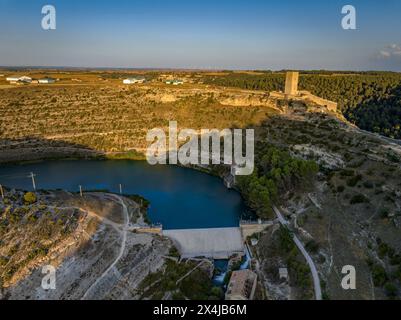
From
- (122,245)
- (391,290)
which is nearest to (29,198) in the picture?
(122,245)

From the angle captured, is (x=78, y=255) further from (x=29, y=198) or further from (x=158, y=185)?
(x=158, y=185)

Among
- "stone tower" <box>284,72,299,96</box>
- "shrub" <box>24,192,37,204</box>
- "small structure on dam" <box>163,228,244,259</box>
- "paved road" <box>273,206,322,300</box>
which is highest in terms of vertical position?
"stone tower" <box>284,72,299,96</box>

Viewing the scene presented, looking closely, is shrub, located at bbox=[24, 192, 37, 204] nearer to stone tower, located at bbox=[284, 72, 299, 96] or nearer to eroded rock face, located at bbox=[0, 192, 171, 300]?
eroded rock face, located at bbox=[0, 192, 171, 300]

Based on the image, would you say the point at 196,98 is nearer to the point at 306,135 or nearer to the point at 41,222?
the point at 306,135

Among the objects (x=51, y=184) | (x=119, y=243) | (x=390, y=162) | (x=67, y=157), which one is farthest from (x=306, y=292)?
(x=67, y=157)

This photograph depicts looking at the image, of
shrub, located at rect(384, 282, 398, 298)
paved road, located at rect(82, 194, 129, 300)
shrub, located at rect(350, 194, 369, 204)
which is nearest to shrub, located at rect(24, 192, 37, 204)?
paved road, located at rect(82, 194, 129, 300)

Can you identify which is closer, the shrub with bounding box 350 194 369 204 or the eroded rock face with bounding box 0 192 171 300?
the eroded rock face with bounding box 0 192 171 300
